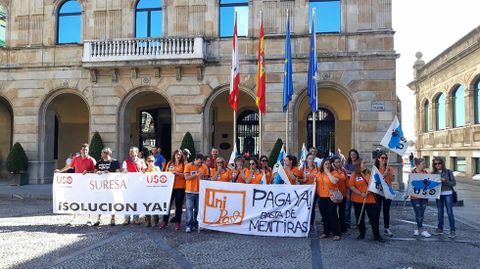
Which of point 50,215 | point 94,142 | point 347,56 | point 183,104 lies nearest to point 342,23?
point 347,56

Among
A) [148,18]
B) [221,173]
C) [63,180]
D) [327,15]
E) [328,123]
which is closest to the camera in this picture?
[221,173]

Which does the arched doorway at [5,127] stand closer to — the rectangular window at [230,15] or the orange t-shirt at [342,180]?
the rectangular window at [230,15]

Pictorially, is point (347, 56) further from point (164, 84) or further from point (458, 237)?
point (458, 237)

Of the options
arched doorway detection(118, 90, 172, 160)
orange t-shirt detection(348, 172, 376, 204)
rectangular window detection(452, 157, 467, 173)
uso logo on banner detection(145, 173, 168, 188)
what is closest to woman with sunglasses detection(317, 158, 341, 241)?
→ orange t-shirt detection(348, 172, 376, 204)

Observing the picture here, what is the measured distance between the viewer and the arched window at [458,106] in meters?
27.4

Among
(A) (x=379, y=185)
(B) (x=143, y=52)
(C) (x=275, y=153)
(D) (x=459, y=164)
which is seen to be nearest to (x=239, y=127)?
(C) (x=275, y=153)

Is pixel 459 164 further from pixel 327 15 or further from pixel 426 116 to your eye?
pixel 327 15

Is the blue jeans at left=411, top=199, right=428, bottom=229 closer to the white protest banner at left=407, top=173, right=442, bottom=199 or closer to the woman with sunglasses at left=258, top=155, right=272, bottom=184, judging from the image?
the white protest banner at left=407, top=173, right=442, bottom=199

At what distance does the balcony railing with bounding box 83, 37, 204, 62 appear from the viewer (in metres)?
17.8

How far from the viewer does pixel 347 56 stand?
17.3 metres

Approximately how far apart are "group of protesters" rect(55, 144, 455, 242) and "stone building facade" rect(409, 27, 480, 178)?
714 inches

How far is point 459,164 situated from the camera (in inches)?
1098

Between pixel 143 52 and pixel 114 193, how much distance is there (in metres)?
10.0

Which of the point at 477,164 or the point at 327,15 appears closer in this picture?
the point at 327,15
